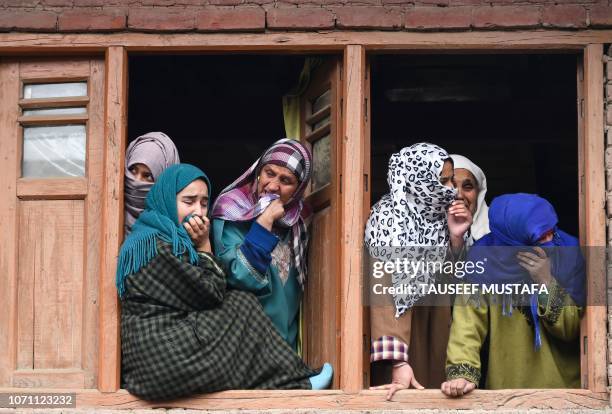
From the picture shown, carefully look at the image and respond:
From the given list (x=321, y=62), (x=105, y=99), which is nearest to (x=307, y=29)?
(x=321, y=62)

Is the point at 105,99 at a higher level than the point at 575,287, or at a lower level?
higher

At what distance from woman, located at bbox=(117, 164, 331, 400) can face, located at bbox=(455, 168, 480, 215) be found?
1367 millimetres

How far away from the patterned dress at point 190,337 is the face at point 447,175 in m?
1.17

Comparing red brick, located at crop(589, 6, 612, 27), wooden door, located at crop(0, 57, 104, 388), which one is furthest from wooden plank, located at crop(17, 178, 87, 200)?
red brick, located at crop(589, 6, 612, 27)

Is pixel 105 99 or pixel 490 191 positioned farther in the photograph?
pixel 490 191

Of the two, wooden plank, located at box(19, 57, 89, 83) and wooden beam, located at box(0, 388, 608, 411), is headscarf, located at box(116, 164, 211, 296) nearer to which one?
wooden beam, located at box(0, 388, 608, 411)

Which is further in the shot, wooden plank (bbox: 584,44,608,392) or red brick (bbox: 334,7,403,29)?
red brick (bbox: 334,7,403,29)

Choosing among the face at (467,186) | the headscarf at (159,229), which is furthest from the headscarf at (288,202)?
the face at (467,186)

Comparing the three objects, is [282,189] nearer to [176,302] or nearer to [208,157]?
[176,302]

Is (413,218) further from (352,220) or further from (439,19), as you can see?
(439,19)

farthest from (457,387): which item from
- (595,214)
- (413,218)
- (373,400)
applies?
(595,214)

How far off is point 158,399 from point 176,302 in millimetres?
477

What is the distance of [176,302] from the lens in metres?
7.07

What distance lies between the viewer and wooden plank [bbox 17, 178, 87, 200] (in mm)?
7422
